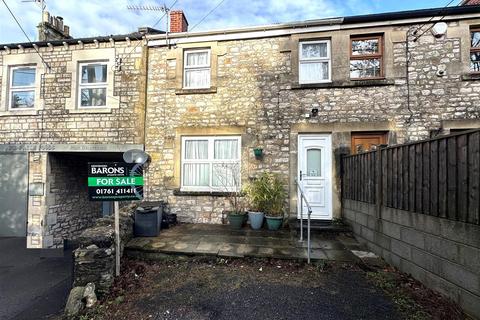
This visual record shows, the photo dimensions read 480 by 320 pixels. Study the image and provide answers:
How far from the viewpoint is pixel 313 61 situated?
7.17m

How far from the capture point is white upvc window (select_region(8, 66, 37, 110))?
839 cm

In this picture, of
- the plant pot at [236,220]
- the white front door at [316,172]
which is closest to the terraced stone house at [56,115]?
the plant pot at [236,220]

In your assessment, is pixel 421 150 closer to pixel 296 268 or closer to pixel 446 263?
pixel 446 263

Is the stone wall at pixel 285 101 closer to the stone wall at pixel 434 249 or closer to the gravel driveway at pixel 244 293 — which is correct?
the stone wall at pixel 434 249

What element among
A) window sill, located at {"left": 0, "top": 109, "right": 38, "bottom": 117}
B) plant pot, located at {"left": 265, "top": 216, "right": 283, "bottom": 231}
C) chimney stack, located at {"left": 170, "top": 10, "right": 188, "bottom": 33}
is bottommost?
plant pot, located at {"left": 265, "top": 216, "right": 283, "bottom": 231}

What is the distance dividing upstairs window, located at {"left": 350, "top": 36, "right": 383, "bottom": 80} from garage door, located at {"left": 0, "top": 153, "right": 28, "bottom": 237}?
1041 centimetres

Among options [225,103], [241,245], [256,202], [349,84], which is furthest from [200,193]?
[349,84]

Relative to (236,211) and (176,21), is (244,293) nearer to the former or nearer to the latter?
(236,211)

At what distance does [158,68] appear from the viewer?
7.84 metres

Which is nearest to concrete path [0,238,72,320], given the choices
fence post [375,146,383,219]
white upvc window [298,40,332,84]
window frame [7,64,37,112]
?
window frame [7,64,37,112]

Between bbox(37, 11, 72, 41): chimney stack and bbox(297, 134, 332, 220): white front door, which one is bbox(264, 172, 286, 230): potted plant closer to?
bbox(297, 134, 332, 220): white front door

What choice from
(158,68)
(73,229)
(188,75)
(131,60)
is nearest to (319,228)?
(188,75)

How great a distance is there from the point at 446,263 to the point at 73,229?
34.2 ft

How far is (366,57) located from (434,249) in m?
5.40
